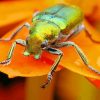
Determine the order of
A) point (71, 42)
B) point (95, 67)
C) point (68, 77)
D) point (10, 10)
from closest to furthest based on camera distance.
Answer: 1. point (95, 67)
2. point (71, 42)
3. point (68, 77)
4. point (10, 10)

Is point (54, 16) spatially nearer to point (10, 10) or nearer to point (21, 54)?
point (21, 54)

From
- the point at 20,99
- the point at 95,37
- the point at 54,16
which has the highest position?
the point at 54,16

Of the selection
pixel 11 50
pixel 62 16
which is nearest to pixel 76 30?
pixel 62 16

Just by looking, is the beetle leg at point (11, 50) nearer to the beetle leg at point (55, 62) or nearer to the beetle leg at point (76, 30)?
the beetle leg at point (55, 62)

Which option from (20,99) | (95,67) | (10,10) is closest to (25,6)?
(10,10)

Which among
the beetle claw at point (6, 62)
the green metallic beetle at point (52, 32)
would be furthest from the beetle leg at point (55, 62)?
the beetle claw at point (6, 62)

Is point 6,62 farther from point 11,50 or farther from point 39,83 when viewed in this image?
point 39,83
